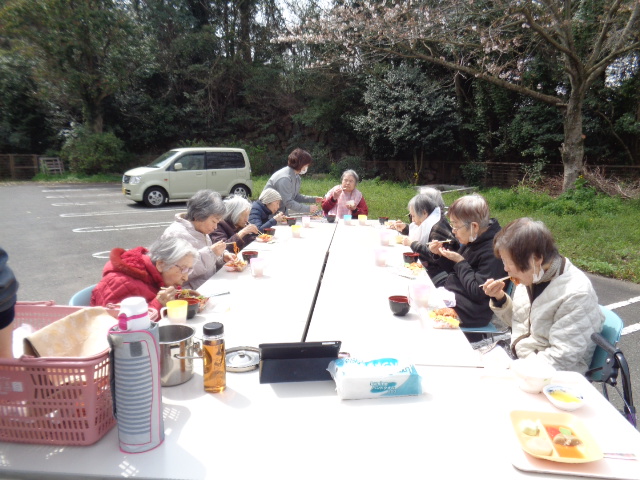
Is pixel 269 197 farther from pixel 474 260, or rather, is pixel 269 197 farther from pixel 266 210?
pixel 474 260

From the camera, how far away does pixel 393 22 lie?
1094 cm

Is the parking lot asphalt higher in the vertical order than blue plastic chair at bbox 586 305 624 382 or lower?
lower

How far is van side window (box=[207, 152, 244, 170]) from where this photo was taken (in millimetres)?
12391

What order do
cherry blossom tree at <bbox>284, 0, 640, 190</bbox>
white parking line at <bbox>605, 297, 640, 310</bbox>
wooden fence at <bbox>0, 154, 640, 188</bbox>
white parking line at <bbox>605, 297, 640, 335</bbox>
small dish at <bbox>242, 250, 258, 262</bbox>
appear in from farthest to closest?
wooden fence at <bbox>0, 154, 640, 188</bbox>, cherry blossom tree at <bbox>284, 0, 640, 190</bbox>, white parking line at <bbox>605, 297, 640, 310</bbox>, white parking line at <bbox>605, 297, 640, 335</bbox>, small dish at <bbox>242, 250, 258, 262</bbox>

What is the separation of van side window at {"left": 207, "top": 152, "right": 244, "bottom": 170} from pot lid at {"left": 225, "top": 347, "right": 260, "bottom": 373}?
1114cm

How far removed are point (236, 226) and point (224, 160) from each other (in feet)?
27.4

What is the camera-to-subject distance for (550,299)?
2127 millimetres

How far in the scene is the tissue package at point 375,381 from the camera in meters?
1.55

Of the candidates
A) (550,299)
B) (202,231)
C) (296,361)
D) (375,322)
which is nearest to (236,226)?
(202,231)

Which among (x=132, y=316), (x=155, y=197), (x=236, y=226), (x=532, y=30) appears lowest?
(x=155, y=197)

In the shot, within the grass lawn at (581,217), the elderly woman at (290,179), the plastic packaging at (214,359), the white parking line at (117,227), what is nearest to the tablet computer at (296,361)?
the plastic packaging at (214,359)

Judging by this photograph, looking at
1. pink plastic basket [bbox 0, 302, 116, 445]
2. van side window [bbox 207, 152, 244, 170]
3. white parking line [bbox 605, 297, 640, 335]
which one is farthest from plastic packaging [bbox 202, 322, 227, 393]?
van side window [bbox 207, 152, 244, 170]

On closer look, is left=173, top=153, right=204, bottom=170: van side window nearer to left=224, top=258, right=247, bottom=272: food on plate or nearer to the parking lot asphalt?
the parking lot asphalt

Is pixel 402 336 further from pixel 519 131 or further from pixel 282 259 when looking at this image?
pixel 519 131
